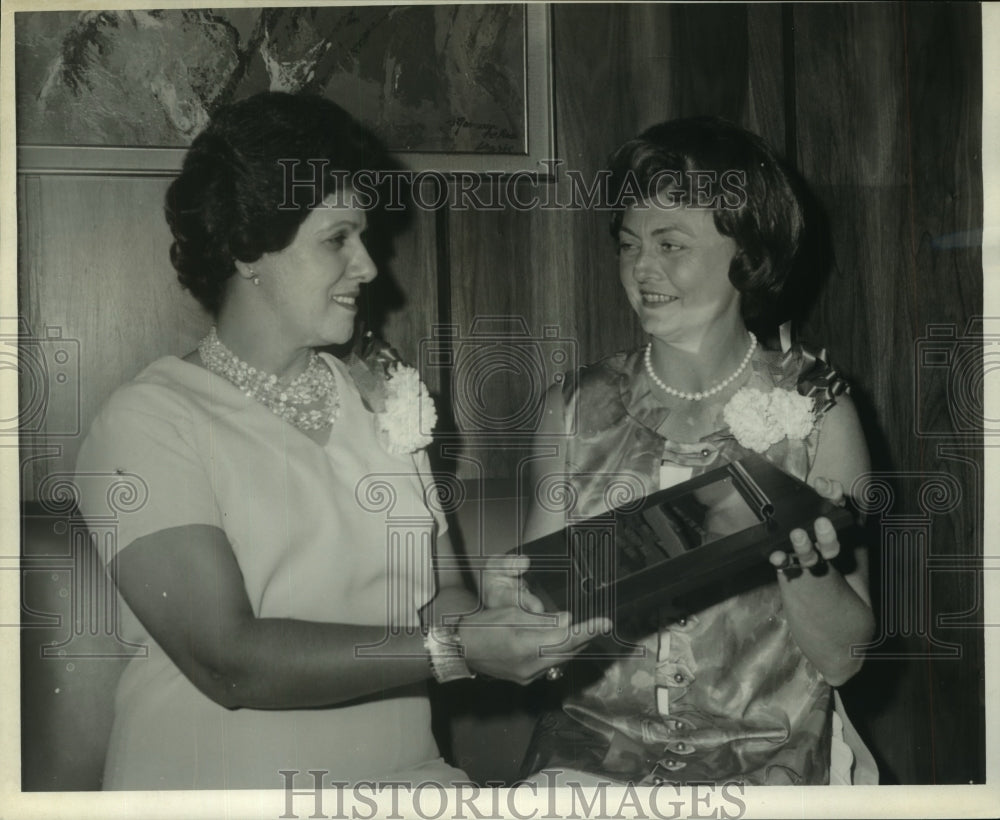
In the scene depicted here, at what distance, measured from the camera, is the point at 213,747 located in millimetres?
1726

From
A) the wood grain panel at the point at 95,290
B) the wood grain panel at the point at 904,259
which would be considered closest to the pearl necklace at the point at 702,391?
the wood grain panel at the point at 904,259

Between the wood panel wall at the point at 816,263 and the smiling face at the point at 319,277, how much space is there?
0.15 ft

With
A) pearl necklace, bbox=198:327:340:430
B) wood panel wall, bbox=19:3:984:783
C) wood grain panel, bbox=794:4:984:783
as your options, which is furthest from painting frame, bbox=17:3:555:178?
wood grain panel, bbox=794:4:984:783

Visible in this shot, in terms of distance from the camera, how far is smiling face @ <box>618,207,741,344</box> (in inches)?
67.6

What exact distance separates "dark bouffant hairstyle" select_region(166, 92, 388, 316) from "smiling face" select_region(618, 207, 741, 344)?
1.54 feet

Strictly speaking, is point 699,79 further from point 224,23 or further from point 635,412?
point 224,23

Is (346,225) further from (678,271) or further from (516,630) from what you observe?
(516,630)

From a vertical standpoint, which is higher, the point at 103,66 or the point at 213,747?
the point at 103,66

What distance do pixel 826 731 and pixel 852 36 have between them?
4.06ft

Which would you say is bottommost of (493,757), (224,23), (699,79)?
(493,757)

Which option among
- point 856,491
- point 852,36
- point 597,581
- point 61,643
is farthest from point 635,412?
point 61,643

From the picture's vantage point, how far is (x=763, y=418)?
1.71 meters

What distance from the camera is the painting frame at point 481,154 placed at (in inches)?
68.4

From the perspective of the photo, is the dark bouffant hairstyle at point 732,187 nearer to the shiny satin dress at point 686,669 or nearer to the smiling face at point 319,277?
the shiny satin dress at point 686,669
